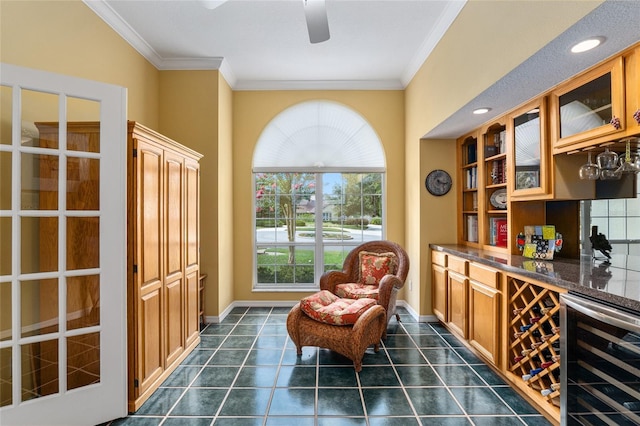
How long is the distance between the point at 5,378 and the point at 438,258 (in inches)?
145

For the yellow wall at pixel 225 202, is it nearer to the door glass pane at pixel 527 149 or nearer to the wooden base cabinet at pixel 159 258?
the wooden base cabinet at pixel 159 258

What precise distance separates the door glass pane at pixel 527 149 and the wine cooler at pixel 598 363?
1235mm

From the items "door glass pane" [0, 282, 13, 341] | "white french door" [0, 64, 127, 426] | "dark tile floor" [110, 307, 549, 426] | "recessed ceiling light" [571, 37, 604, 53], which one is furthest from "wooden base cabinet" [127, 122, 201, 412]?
"recessed ceiling light" [571, 37, 604, 53]

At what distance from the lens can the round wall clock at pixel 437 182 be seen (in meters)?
3.98

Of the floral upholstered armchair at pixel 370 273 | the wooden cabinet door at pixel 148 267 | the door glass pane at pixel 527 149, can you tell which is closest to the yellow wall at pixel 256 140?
the floral upholstered armchair at pixel 370 273

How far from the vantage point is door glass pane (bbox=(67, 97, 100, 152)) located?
6.75 ft

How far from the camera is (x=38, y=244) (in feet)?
6.45

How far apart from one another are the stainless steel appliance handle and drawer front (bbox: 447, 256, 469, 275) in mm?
1254

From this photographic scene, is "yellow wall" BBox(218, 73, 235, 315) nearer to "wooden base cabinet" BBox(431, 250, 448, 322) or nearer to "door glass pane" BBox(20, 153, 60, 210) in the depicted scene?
"door glass pane" BBox(20, 153, 60, 210)

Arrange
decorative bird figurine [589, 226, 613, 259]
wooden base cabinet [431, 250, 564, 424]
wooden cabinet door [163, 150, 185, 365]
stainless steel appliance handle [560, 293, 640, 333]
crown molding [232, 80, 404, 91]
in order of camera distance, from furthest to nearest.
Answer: crown molding [232, 80, 404, 91] < wooden cabinet door [163, 150, 185, 365] < decorative bird figurine [589, 226, 613, 259] < wooden base cabinet [431, 250, 564, 424] < stainless steel appliance handle [560, 293, 640, 333]

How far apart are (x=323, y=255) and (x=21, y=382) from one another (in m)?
3.39

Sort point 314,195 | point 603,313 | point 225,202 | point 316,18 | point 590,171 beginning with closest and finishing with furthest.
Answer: point 603,313 < point 316,18 < point 590,171 < point 225,202 < point 314,195

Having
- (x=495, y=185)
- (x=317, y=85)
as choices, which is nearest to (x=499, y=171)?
(x=495, y=185)

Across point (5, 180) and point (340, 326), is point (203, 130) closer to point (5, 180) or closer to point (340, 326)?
point (5, 180)
